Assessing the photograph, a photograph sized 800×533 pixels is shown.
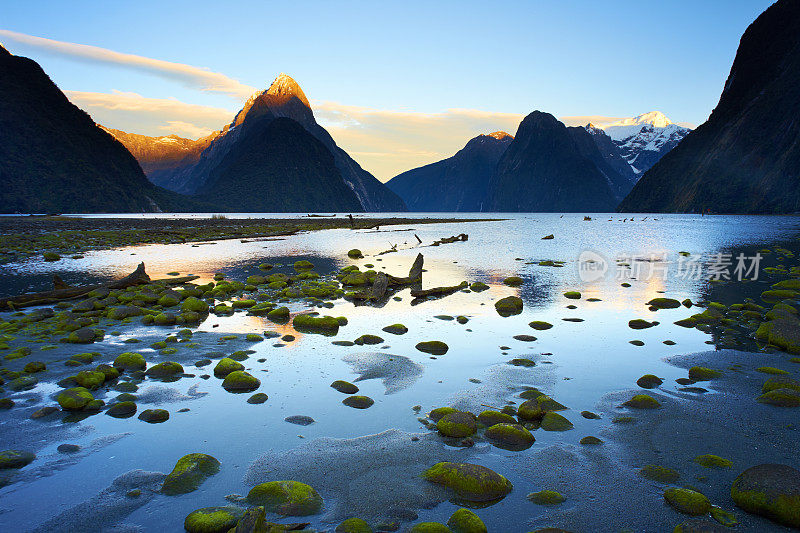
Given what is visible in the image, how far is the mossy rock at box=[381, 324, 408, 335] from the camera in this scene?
12.2 metres

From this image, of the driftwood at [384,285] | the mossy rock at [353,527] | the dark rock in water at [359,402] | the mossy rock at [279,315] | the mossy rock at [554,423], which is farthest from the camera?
the driftwood at [384,285]

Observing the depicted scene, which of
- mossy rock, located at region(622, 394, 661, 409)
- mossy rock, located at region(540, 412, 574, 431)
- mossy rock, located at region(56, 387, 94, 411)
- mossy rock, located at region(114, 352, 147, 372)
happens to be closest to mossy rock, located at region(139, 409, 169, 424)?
mossy rock, located at region(56, 387, 94, 411)

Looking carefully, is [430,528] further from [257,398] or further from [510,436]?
[257,398]

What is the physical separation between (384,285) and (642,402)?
1147 centimetres

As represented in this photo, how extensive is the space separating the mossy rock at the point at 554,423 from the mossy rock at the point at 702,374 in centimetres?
362

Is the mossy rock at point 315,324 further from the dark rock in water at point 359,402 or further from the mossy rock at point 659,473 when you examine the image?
the mossy rock at point 659,473

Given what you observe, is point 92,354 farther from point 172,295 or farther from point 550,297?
point 550,297

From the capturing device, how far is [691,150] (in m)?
171

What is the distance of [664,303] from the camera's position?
51.2ft

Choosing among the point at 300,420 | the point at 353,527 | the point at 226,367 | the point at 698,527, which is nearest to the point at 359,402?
the point at 300,420

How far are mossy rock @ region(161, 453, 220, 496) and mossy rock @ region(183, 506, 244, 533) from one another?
62 centimetres

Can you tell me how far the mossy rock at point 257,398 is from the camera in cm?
759

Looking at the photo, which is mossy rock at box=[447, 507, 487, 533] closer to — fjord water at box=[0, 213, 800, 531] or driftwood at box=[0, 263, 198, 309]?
fjord water at box=[0, 213, 800, 531]

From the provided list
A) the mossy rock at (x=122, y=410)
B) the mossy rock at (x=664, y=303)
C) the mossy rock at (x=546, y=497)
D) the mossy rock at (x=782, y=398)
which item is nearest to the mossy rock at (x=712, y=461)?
the mossy rock at (x=546, y=497)
